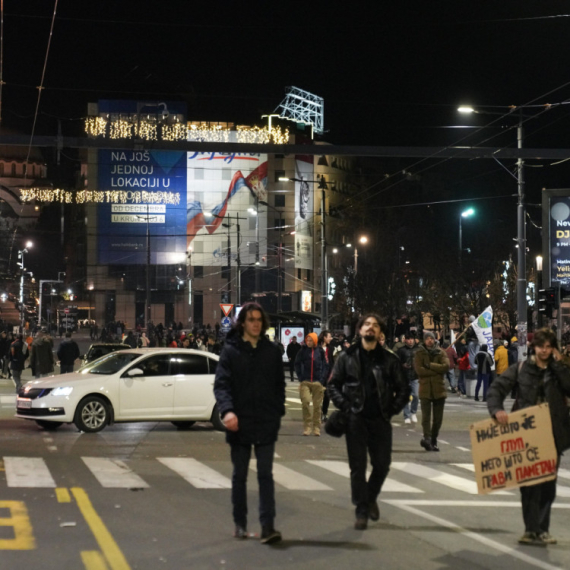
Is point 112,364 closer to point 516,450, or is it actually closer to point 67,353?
point 67,353

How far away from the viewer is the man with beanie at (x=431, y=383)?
46.5 feet

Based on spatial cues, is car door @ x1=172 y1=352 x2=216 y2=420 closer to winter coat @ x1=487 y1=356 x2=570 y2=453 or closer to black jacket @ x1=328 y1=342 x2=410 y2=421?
black jacket @ x1=328 y1=342 x2=410 y2=421

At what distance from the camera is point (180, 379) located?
17109mm

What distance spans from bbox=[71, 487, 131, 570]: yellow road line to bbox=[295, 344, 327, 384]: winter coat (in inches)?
279

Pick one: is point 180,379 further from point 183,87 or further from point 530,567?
point 183,87

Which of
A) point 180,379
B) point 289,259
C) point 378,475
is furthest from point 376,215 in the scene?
point 378,475

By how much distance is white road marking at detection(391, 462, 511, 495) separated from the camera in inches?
433

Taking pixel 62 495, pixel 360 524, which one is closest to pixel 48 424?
pixel 62 495

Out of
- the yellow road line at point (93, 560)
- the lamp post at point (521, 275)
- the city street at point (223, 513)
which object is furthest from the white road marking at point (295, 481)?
the lamp post at point (521, 275)

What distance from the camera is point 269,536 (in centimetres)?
725

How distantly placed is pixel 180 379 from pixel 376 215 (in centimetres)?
8536

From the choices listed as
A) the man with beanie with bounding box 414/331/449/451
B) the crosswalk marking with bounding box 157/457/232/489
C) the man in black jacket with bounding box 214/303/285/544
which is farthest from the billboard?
the man in black jacket with bounding box 214/303/285/544

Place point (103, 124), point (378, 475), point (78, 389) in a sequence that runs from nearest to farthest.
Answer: point (378, 475) < point (78, 389) < point (103, 124)

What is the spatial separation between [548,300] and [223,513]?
20.5 metres
